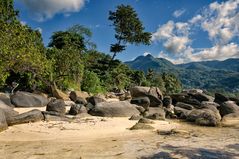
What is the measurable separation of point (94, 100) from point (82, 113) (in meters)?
5.14

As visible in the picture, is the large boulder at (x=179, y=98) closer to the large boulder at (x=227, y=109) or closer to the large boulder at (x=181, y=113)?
the large boulder at (x=227, y=109)

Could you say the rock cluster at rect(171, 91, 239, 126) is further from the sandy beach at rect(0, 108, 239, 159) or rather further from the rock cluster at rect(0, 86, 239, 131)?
the sandy beach at rect(0, 108, 239, 159)

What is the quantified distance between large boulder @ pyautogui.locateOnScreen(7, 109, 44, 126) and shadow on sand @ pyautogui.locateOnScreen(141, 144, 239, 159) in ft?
24.7

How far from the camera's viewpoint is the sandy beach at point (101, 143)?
1012cm

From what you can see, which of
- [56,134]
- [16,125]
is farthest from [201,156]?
[16,125]

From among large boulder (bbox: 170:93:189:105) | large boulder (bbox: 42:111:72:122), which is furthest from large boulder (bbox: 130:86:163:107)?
large boulder (bbox: 42:111:72:122)

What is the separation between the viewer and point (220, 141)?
512 inches

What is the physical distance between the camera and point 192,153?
10.3 m

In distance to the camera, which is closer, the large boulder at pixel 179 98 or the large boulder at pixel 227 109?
the large boulder at pixel 227 109

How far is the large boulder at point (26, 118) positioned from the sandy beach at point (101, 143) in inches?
18.0

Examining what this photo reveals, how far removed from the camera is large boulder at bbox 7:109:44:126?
15.1 meters

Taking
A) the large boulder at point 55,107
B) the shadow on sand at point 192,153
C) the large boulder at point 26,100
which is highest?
the large boulder at point 26,100

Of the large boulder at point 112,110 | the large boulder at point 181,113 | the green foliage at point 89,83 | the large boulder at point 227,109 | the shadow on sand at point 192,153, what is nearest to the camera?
the shadow on sand at point 192,153

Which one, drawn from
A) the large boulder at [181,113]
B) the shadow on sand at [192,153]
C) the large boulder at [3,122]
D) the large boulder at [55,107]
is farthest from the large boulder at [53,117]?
the large boulder at [181,113]
